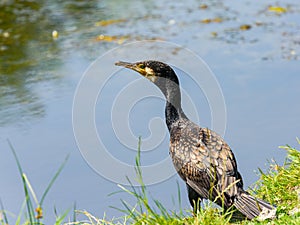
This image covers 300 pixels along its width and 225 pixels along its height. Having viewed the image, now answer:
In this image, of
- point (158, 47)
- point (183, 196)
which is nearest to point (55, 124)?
point (183, 196)

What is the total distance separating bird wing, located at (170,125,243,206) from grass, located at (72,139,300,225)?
14cm

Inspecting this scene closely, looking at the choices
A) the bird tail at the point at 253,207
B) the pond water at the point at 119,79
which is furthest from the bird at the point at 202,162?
the pond water at the point at 119,79

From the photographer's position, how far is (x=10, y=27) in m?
12.5

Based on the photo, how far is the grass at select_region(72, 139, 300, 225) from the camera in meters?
4.46

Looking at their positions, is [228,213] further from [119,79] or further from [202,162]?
[119,79]

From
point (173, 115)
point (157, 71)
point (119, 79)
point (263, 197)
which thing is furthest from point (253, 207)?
point (119, 79)

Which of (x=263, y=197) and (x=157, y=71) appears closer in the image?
(x=263, y=197)

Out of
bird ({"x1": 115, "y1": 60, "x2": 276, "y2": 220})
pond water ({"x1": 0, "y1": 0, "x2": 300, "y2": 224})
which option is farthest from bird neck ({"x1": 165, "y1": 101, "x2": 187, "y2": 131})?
pond water ({"x1": 0, "y1": 0, "x2": 300, "y2": 224})

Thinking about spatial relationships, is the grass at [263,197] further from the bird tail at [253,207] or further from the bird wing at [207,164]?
the bird wing at [207,164]

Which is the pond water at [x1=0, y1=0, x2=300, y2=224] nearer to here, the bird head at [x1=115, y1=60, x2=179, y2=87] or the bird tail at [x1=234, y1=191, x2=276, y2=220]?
the bird head at [x1=115, y1=60, x2=179, y2=87]

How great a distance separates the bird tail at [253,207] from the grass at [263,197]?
1.6 inches

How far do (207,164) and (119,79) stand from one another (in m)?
4.59

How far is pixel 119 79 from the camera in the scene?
938 centimetres

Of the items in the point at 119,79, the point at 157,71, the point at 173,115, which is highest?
the point at 157,71
